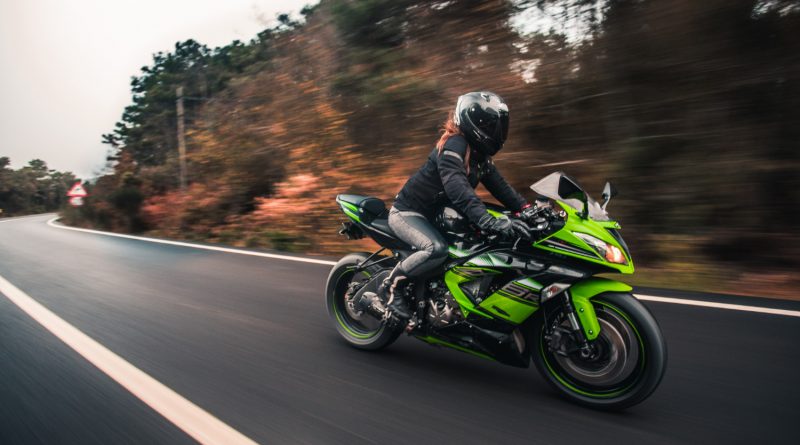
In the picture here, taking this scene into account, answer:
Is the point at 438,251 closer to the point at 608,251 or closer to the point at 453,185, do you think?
the point at 453,185

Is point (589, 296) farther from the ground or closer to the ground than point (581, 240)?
closer to the ground

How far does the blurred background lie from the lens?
6.78 meters

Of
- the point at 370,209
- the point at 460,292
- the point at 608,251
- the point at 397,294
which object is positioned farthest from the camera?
the point at 370,209

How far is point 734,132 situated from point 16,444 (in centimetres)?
776

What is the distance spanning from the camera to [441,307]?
148 inches

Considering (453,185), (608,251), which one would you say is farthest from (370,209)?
(608,251)

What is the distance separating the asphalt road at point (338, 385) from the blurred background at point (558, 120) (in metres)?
2.06

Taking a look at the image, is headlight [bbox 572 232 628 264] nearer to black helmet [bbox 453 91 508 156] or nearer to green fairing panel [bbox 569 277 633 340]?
green fairing panel [bbox 569 277 633 340]

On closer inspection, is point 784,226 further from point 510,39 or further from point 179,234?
point 179,234

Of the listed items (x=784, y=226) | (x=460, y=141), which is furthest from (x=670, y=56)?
(x=460, y=141)

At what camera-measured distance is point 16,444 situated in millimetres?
2916

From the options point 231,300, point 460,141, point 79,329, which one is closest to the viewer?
point 460,141

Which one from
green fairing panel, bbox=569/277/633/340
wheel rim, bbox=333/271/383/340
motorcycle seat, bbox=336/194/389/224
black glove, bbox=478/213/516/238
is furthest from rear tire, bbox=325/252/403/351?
green fairing panel, bbox=569/277/633/340

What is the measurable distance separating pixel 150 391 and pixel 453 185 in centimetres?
235
